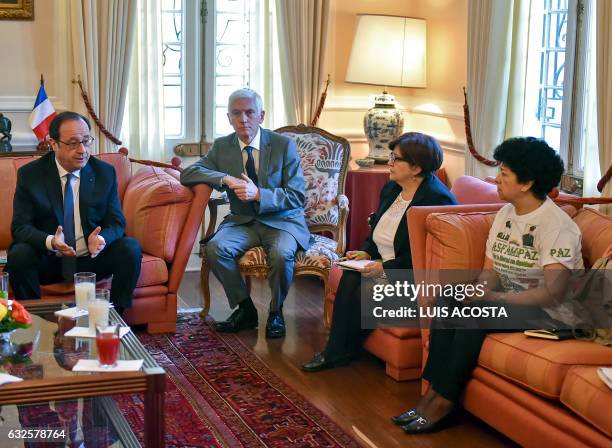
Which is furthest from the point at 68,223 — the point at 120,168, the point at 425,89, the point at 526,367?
the point at 425,89

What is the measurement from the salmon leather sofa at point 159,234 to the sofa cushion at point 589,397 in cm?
227

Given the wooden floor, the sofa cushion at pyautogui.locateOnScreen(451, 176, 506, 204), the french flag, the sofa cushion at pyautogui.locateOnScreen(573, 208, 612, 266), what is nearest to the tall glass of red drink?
the wooden floor

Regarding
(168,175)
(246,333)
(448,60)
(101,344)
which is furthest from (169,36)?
(101,344)

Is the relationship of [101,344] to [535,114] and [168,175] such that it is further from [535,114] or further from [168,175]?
[535,114]

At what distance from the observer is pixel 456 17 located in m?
5.87

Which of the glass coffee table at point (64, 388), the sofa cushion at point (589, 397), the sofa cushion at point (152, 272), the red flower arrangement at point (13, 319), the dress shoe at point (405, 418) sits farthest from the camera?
the sofa cushion at point (152, 272)

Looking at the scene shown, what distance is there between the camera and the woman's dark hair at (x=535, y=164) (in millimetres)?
3592

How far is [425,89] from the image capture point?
6320 millimetres

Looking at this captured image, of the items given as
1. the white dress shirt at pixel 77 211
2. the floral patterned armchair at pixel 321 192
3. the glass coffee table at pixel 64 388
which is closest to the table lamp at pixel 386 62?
the floral patterned armchair at pixel 321 192

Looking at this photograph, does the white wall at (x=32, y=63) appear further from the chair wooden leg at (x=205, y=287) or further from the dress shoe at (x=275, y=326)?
the dress shoe at (x=275, y=326)

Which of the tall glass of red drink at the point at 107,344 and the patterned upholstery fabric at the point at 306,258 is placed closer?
the tall glass of red drink at the point at 107,344

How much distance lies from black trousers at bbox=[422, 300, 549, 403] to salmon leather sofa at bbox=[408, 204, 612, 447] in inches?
1.6

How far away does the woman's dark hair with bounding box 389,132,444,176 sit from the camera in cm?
420

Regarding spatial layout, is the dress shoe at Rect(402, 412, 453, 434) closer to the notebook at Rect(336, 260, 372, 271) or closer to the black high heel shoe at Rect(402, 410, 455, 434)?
the black high heel shoe at Rect(402, 410, 455, 434)
